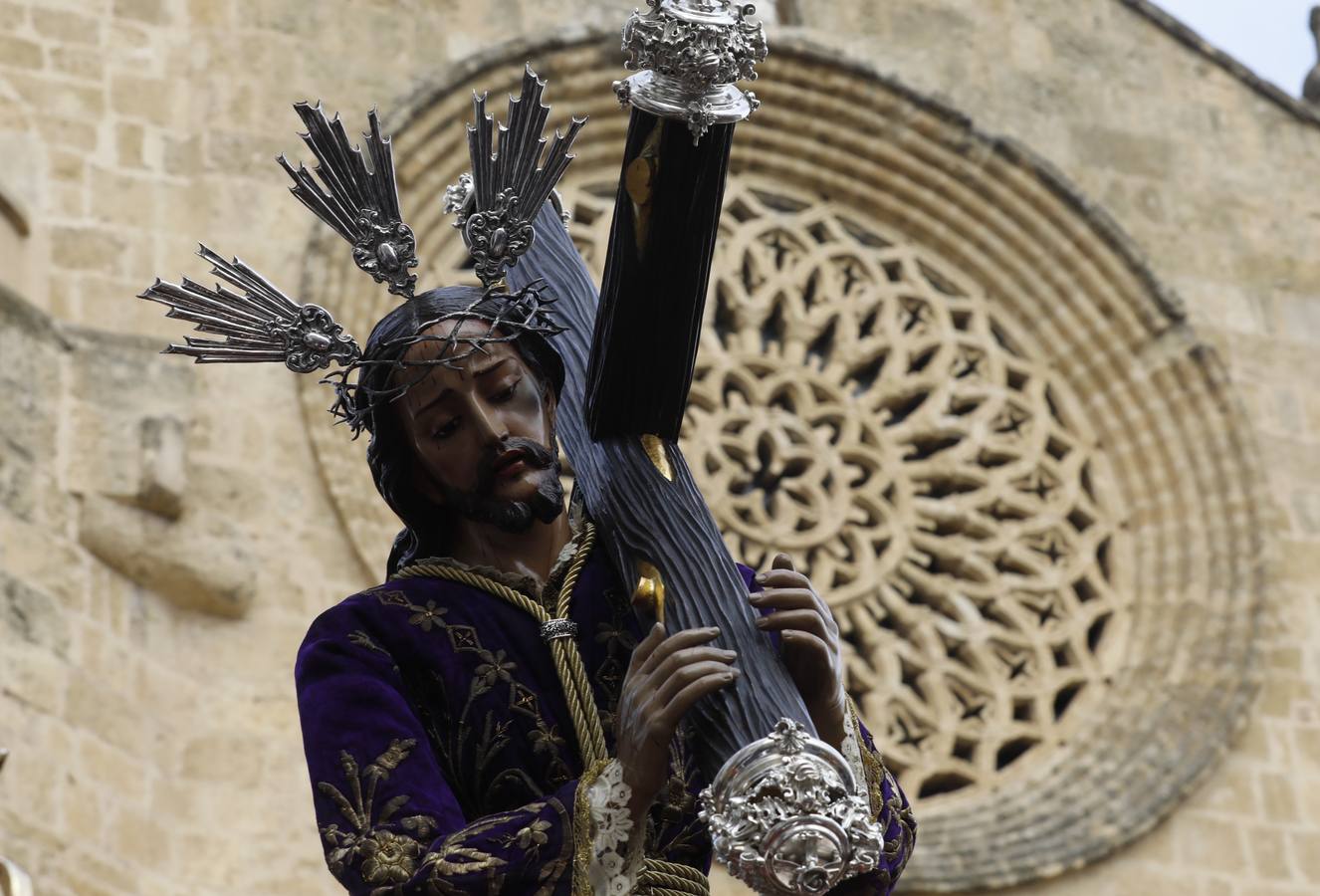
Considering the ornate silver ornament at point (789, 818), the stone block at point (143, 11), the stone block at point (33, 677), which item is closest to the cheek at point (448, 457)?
the ornate silver ornament at point (789, 818)

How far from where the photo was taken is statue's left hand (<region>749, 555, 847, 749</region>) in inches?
133

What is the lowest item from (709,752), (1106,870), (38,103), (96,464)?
(1106,870)

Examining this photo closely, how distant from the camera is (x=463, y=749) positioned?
3562 mm

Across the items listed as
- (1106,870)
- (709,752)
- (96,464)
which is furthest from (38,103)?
(709,752)

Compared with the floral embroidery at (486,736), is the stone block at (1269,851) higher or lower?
lower

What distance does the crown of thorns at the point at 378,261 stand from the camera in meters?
3.69

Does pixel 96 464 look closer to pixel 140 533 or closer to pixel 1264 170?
pixel 140 533

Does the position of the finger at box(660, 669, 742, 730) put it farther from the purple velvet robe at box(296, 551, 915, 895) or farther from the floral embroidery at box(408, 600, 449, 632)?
the floral embroidery at box(408, 600, 449, 632)

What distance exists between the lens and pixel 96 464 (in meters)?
8.82

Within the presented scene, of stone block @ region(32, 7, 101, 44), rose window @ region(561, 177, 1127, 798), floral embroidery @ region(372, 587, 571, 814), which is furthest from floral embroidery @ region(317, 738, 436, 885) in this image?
stone block @ region(32, 7, 101, 44)

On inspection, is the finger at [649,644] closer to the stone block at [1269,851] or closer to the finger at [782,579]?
the finger at [782,579]

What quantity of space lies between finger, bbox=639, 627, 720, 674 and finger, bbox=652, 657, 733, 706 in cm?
4

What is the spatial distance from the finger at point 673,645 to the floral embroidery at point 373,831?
0.33 metres

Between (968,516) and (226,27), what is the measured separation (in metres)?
3.06
